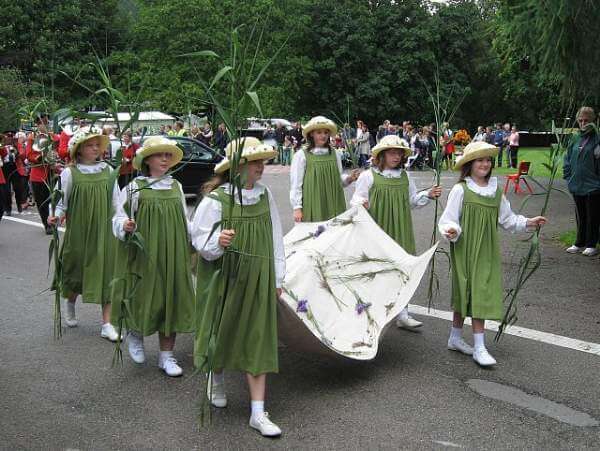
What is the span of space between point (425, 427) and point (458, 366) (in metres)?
1.23

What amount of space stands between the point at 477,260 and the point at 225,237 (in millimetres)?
2407

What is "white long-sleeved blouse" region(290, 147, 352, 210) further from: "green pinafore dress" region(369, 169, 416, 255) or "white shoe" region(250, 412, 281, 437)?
"white shoe" region(250, 412, 281, 437)

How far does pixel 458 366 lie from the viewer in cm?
577

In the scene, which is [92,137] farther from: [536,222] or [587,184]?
[587,184]

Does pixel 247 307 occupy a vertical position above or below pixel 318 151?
below

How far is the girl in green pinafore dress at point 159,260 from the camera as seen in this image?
564 centimetres

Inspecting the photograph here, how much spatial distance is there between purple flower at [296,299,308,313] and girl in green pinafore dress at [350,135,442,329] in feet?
4.78

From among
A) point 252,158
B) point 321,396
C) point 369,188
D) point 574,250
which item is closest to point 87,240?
point 369,188

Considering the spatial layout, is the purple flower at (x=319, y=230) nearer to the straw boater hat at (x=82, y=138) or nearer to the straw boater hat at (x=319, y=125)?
the straw boater hat at (x=319, y=125)

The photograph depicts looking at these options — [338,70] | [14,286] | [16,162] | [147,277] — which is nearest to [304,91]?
[338,70]

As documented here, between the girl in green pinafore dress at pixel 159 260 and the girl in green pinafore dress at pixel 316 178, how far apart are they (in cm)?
212

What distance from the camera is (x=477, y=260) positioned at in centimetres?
582

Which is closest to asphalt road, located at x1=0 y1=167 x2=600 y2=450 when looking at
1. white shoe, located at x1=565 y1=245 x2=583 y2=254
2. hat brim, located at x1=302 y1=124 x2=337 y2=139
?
hat brim, located at x1=302 y1=124 x2=337 y2=139

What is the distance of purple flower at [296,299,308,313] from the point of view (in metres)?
5.39
